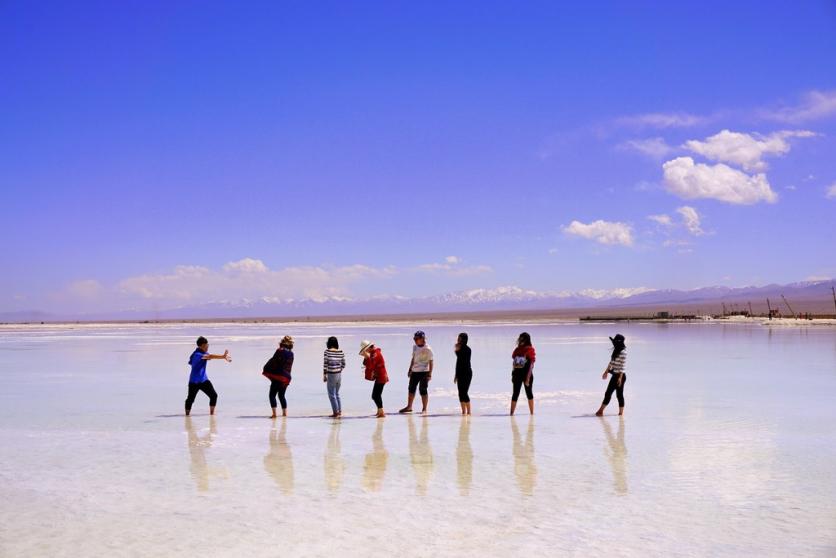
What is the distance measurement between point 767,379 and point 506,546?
55.6 ft

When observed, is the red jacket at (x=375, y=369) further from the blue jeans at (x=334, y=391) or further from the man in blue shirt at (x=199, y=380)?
the man in blue shirt at (x=199, y=380)

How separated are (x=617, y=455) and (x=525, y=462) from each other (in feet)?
4.89

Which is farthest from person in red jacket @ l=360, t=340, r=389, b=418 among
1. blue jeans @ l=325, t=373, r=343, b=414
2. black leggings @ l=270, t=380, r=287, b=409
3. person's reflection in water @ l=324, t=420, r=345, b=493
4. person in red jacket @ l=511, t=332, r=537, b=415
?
person in red jacket @ l=511, t=332, r=537, b=415

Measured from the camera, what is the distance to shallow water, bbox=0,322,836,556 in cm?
695

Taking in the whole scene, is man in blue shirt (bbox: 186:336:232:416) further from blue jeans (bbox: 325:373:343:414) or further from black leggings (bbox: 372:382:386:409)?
black leggings (bbox: 372:382:386:409)

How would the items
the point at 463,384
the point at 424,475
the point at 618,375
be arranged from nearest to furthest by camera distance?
the point at 424,475
the point at 618,375
the point at 463,384

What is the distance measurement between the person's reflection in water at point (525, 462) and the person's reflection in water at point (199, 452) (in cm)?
386

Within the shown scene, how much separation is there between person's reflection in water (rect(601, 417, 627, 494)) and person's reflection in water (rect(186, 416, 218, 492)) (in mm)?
5029

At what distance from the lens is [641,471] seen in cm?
966

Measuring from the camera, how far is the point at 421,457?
10711 millimetres

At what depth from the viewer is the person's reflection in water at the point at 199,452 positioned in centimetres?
927

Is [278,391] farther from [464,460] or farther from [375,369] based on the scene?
[464,460]

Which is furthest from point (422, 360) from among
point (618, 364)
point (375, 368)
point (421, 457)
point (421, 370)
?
point (421, 457)

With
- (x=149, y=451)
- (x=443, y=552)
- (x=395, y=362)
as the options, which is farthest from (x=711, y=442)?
(x=395, y=362)
